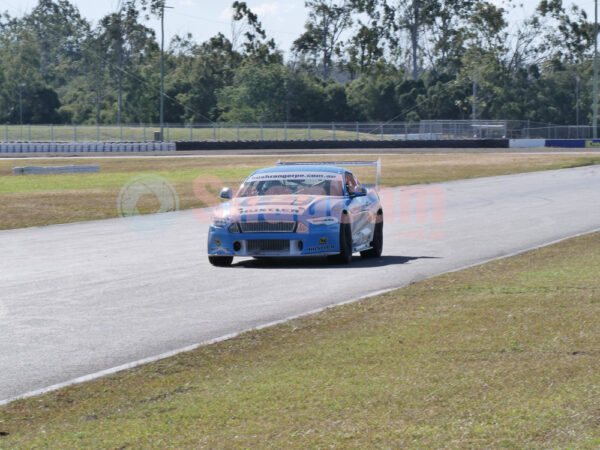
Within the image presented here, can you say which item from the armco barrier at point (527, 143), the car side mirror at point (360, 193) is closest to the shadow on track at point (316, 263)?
the car side mirror at point (360, 193)

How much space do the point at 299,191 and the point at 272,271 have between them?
1890 mm

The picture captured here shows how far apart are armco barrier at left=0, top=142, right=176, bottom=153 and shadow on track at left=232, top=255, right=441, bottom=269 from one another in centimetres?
5727

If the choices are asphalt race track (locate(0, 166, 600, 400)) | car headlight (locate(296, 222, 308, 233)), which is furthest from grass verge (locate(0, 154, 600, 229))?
car headlight (locate(296, 222, 308, 233))

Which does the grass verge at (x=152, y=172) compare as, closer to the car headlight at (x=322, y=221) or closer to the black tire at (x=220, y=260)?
the black tire at (x=220, y=260)

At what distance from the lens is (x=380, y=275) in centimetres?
1260

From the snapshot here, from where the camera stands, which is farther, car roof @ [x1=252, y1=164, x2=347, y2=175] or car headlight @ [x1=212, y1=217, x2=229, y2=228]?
car roof @ [x1=252, y1=164, x2=347, y2=175]

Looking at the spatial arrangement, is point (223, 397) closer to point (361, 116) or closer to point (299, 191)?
point (299, 191)

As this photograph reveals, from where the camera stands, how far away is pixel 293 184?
14.6 meters

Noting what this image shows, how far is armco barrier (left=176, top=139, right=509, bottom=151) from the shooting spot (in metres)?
72.3

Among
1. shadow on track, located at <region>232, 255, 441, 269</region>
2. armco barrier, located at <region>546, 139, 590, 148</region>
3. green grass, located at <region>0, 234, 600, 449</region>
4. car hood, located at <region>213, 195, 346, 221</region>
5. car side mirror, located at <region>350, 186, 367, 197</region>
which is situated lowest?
shadow on track, located at <region>232, 255, 441, 269</region>

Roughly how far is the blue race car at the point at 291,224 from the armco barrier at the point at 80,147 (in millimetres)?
57251

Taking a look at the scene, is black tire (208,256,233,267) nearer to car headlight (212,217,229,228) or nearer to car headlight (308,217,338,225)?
car headlight (212,217,229,228)

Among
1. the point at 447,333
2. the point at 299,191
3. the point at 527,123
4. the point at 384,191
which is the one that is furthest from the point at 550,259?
the point at 527,123

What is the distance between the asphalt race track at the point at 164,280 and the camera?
8062 mm
